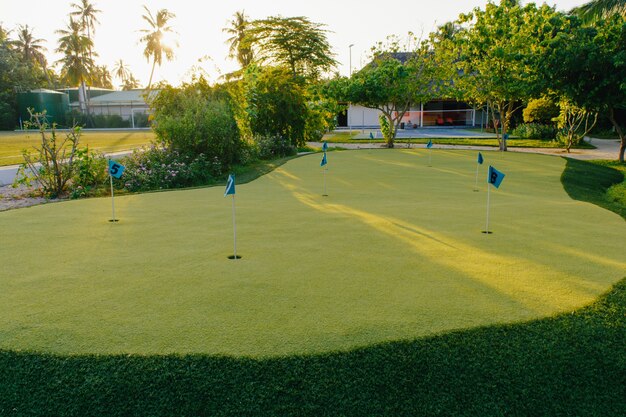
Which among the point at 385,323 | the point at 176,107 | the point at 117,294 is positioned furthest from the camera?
the point at 176,107

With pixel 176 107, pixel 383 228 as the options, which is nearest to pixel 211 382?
pixel 383 228

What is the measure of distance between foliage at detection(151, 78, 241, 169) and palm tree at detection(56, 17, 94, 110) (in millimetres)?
43967

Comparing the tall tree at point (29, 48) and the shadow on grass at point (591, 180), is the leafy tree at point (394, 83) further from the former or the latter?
the tall tree at point (29, 48)

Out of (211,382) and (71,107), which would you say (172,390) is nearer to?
(211,382)

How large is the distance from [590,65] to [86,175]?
48.7 ft

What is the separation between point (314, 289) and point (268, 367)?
1237 millimetres

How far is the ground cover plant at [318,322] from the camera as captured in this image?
10.3ft

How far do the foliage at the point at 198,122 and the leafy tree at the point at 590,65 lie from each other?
34.9ft

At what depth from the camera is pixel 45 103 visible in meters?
50.5

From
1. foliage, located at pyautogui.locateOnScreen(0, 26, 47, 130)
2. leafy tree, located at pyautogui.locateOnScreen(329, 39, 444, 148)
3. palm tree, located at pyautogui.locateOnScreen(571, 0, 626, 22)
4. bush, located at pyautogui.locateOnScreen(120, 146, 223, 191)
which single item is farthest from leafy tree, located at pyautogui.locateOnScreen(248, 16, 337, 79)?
foliage, located at pyautogui.locateOnScreen(0, 26, 47, 130)

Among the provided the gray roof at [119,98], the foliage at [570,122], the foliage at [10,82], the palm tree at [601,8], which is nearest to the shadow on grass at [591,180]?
the foliage at [570,122]

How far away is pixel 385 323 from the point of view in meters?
3.72

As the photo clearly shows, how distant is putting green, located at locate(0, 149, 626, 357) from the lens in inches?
143

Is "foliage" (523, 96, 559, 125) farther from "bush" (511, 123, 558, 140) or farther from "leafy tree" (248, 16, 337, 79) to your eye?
"leafy tree" (248, 16, 337, 79)
